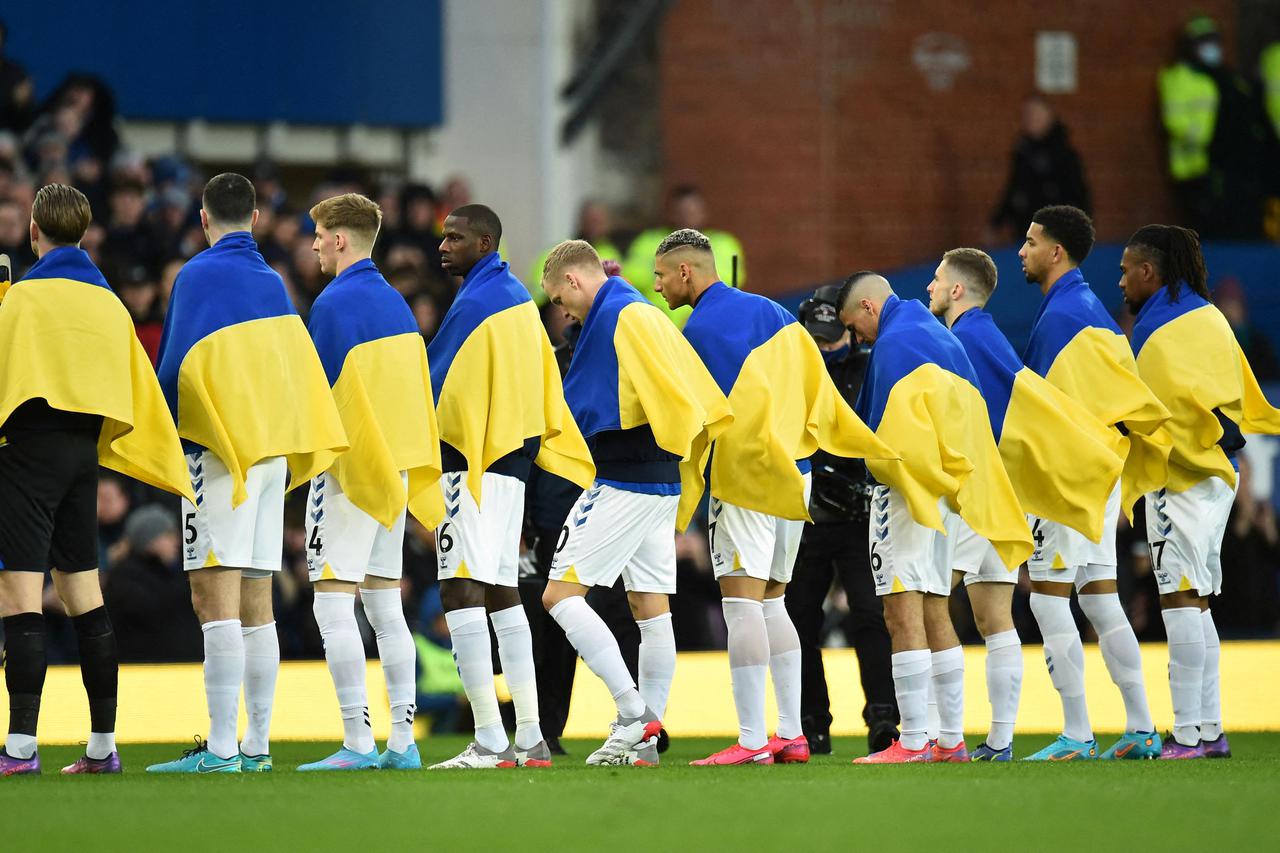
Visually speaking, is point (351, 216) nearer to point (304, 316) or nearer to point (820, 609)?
point (820, 609)

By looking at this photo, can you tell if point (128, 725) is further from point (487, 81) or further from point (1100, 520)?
point (487, 81)

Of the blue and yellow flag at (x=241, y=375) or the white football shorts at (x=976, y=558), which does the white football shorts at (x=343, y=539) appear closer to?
the blue and yellow flag at (x=241, y=375)

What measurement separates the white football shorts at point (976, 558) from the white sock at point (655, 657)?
53.9 inches

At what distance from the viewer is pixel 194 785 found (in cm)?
770

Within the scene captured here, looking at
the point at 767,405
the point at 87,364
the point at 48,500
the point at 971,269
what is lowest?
the point at 48,500

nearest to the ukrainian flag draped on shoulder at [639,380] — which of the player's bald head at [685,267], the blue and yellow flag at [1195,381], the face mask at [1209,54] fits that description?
the player's bald head at [685,267]

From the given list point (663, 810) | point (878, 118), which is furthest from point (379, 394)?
point (878, 118)

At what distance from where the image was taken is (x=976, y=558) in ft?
31.2

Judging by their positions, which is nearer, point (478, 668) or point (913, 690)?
point (478, 668)

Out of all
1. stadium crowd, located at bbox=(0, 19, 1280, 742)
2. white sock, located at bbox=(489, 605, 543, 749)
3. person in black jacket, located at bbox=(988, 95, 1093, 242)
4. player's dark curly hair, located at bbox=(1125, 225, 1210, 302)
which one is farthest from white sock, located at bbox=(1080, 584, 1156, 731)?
person in black jacket, located at bbox=(988, 95, 1093, 242)

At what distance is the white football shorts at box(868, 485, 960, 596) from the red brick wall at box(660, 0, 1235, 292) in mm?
10476

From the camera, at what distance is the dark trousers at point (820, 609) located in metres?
10.6

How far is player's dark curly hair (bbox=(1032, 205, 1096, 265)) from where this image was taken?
9.95m

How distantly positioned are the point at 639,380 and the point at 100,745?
8.93 feet
